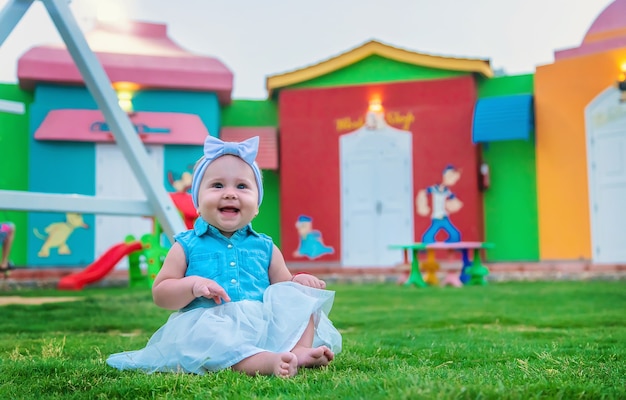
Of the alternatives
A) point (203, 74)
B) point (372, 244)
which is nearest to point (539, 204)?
point (372, 244)

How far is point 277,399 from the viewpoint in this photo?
4.83 ft

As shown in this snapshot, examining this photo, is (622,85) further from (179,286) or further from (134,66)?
(179,286)

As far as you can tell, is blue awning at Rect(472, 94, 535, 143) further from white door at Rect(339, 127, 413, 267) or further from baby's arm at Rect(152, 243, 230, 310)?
baby's arm at Rect(152, 243, 230, 310)

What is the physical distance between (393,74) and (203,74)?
315 cm

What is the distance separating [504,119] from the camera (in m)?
10.0

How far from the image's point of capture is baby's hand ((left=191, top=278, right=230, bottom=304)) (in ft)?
6.48

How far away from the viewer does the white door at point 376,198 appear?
11.0 meters

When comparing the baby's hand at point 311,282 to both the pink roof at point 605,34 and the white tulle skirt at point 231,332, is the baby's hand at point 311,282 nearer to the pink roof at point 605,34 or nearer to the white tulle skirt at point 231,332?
the white tulle skirt at point 231,332

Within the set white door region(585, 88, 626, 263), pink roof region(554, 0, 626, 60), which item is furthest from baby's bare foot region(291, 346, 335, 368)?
pink roof region(554, 0, 626, 60)

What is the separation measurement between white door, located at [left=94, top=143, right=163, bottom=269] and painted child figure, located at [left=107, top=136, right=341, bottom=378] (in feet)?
29.4

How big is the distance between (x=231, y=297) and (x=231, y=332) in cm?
17

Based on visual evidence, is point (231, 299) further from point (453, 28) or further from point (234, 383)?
point (453, 28)

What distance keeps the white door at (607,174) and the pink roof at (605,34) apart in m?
0.70

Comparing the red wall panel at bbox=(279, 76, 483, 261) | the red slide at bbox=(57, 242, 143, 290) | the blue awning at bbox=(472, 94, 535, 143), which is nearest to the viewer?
the red slide at bbox=(57, 242, 143, 290)
